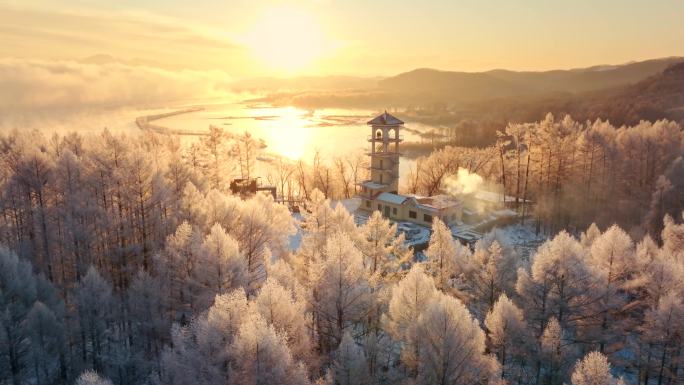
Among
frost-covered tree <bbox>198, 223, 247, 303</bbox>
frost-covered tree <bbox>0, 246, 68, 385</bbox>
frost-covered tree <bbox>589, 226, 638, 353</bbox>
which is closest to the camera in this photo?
frost-covered tree <bbox>0, 246, 68, 385</bbox>

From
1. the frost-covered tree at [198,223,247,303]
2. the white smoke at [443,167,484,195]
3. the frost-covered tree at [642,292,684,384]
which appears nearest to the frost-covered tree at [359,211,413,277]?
the frost-covered tree at [198,223,247,303]

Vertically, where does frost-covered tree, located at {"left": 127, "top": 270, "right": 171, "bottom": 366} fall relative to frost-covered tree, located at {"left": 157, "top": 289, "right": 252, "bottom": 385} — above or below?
below

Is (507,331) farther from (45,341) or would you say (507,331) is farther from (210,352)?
→ (45,341)

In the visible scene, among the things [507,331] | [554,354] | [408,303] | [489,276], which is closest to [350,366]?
[408,303]

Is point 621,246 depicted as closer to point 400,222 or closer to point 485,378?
point 485,378

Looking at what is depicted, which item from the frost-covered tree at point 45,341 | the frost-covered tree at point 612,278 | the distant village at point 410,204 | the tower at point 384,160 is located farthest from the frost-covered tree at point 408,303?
the tower at point 384,160

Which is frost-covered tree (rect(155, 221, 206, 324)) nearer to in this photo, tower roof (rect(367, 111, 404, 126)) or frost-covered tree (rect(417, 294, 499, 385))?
frost-covered tree (rect(417, 294, 499, 385))

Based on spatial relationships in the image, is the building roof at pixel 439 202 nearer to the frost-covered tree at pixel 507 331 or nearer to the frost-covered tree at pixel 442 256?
the frost-covered tree at pixel 442 256
